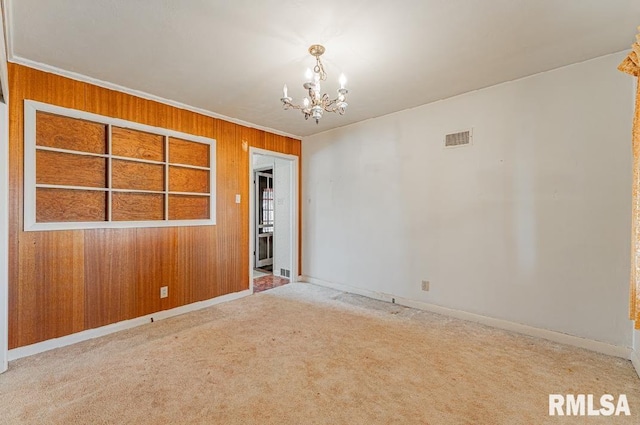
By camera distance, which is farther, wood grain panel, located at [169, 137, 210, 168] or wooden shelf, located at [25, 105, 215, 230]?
wood grain panel, located at [169, 137, 210, 168]

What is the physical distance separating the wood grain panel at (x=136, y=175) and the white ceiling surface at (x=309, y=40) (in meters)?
0.80

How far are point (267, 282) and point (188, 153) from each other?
2.46 meters

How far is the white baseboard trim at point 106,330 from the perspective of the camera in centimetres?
247

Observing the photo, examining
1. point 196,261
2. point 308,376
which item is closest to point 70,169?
point 196,261

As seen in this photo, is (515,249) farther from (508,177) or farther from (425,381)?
(425,381)

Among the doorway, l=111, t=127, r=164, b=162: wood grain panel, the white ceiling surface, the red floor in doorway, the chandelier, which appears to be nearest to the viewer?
the white ceiling surface

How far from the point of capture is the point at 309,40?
2.22m

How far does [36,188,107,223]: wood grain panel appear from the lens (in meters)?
2.60

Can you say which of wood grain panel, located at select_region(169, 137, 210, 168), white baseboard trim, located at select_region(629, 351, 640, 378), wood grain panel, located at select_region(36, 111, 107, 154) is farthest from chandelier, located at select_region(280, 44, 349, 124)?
white baseboard trim, located at select_region(629, 351, 640, 378)

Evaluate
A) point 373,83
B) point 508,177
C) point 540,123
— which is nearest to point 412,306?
point 508,177

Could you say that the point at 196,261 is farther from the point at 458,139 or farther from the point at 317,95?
the point at 458,139

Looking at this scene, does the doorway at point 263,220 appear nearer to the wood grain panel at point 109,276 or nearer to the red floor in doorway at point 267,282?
the red floor in doorway at point 267,282

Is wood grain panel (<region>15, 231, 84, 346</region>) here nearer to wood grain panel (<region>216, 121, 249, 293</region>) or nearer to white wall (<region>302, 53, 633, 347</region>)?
wood grain panel (<region>216, 121, 249, 293</region>)

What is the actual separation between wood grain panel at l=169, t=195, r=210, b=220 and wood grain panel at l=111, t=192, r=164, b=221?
13 centimetres
